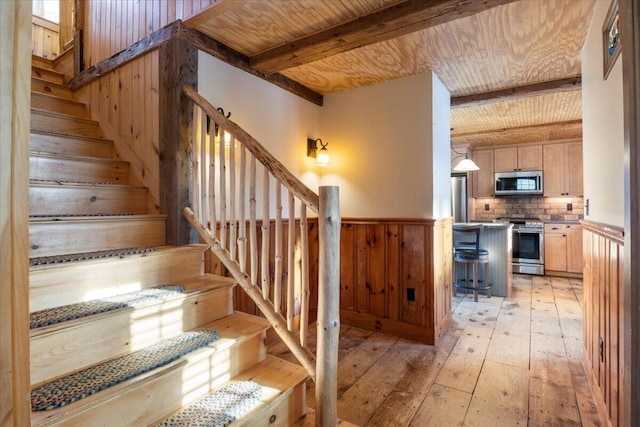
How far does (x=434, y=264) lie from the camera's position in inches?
116

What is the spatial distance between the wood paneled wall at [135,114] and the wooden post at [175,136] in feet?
0.34

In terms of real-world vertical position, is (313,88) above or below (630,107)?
above

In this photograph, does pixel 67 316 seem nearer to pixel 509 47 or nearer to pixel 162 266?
pixel 162 266

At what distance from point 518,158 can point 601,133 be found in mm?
4979

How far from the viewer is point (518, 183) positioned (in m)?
6.12

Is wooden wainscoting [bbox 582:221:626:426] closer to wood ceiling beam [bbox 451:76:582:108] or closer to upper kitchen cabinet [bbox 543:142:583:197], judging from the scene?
wood ceiling beam [bbox 451:76:582:108]

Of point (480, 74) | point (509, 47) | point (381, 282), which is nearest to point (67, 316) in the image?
point (381, 282)

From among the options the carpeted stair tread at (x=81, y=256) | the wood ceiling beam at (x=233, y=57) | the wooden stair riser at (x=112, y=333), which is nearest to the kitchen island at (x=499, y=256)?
the wood ceiling beam at (x=233, y=57)

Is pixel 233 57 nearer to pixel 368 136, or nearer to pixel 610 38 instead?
pixel 368 136

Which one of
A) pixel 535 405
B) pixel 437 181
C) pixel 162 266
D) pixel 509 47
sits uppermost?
pixel 509 47

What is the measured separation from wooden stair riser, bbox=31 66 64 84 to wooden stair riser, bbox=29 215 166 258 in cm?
230

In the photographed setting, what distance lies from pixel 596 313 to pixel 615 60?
57.5 inches

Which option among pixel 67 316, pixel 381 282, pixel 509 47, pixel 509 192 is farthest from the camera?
pixel 509 192

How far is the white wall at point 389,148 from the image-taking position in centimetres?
298
